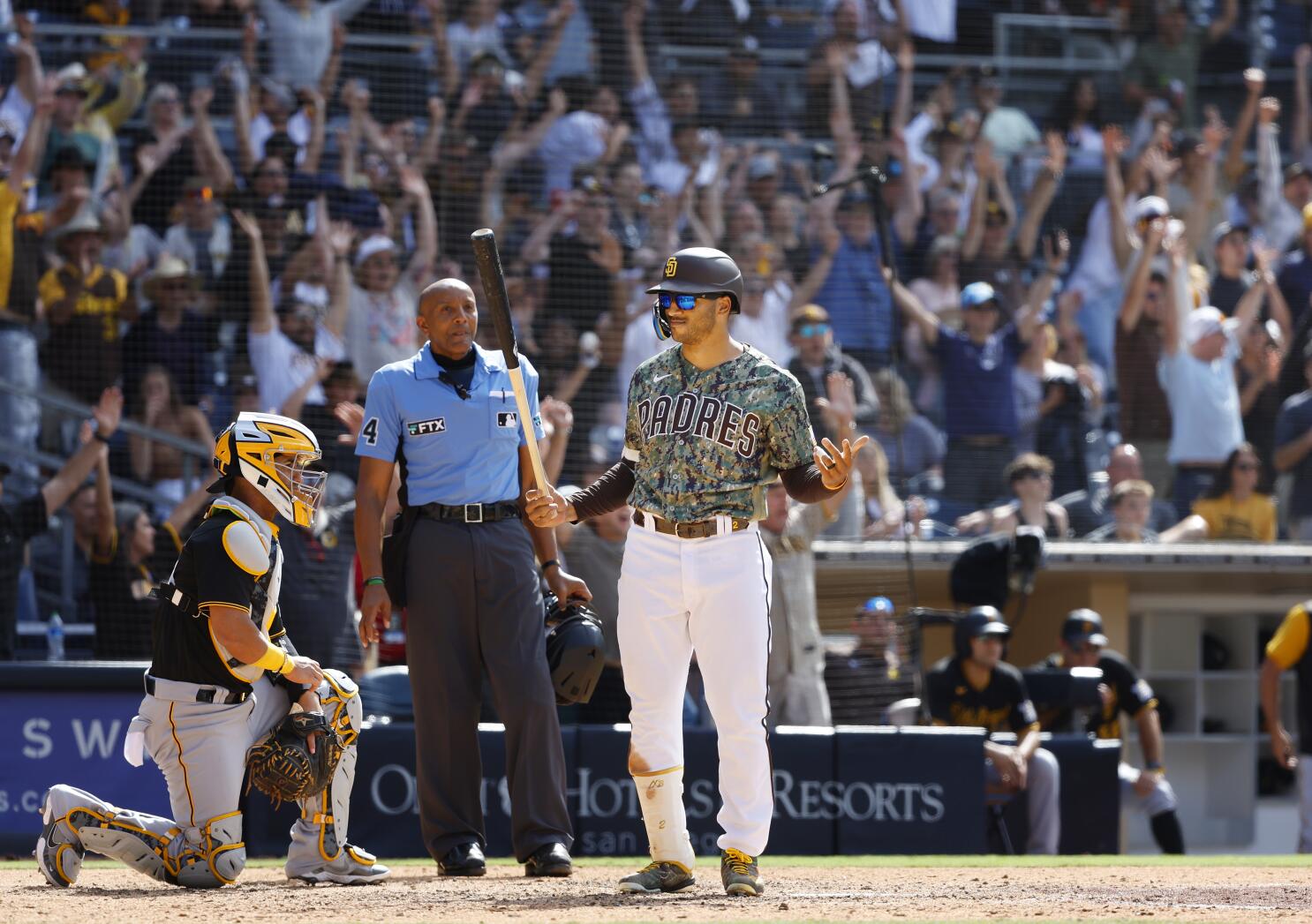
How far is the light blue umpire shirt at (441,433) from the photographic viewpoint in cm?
605

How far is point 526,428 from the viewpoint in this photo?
5824 millimetres

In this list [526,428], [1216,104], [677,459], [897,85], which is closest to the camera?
[677,459]

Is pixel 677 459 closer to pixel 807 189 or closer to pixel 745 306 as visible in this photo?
pixel 745 306

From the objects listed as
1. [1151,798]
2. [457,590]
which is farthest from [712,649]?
[1151,798]

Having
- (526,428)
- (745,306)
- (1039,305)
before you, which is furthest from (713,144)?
(526,428)

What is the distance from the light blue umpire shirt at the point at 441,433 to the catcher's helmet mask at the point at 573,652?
0.47 meters

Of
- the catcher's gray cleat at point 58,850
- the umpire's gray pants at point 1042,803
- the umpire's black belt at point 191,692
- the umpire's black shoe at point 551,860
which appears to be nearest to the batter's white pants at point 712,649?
the umpire's black shoe at point 551,860

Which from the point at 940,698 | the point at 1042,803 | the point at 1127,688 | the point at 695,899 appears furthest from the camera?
the point at 1127,688

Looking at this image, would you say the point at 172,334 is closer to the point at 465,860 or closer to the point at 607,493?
the point at 465,860

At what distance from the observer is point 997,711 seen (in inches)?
383

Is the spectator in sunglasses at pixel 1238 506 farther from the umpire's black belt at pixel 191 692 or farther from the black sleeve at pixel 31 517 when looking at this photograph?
the umpire's black belt at pixel 191 692

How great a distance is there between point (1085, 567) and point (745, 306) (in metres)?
2.88

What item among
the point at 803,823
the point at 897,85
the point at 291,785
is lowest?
the point at 803,823

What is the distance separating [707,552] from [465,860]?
4.92 feet
